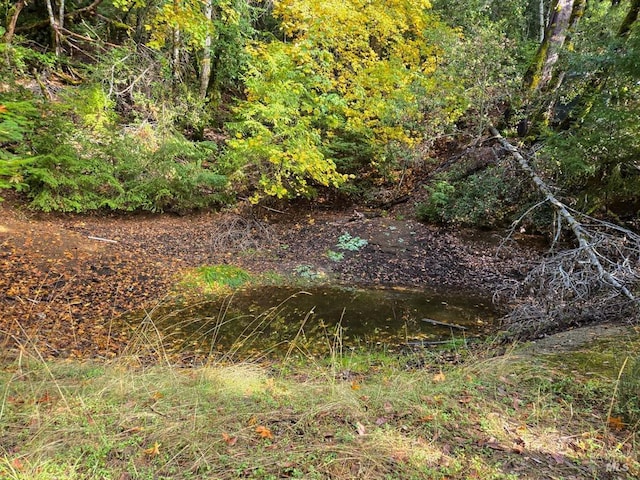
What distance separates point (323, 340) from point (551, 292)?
A: 3.34 m

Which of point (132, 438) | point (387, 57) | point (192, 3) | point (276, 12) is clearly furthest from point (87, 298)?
point (387, 57)

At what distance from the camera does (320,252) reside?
9.41 metres

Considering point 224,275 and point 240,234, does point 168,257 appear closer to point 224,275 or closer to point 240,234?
point 224,275

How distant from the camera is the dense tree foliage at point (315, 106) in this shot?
831 centimetres

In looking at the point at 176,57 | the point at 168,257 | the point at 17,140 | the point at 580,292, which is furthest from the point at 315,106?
the point at 580,292

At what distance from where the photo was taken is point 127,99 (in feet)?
40.1

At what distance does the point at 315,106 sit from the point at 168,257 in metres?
5.28

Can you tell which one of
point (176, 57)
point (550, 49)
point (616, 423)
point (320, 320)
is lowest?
point (320, 320)

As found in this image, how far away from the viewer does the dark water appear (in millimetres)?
5445

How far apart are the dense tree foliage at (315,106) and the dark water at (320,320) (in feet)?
12.0

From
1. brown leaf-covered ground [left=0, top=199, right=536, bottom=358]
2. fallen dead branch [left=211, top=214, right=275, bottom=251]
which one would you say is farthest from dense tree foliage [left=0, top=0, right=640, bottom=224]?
fallen dead branch [left=211, top=214, right=275, bottom=251]

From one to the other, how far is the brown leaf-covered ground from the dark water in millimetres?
716

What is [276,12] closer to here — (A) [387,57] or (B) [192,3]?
(B) [192,3]

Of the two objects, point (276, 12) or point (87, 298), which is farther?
point (276, 12)
